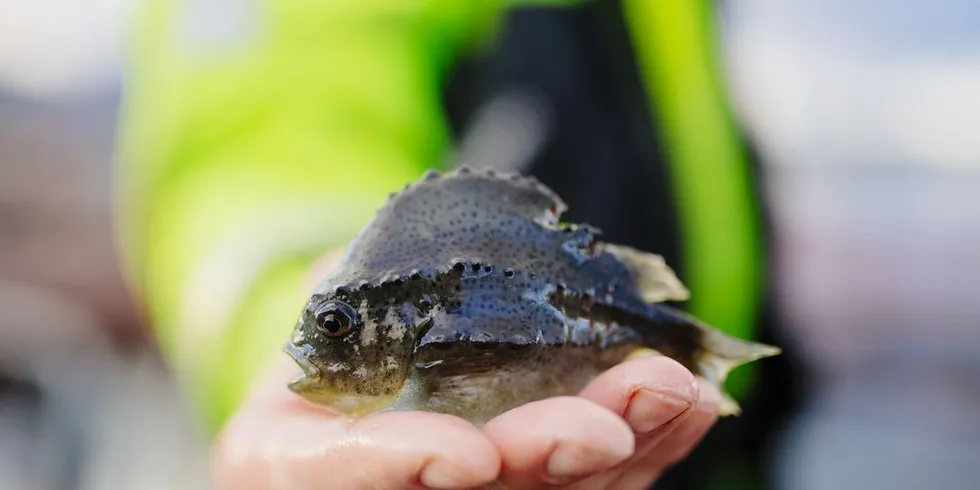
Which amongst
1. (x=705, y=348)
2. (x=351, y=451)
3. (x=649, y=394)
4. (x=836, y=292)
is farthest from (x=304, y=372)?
(x=836, y=292)

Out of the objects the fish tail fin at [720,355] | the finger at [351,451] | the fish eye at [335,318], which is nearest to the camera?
the finger at [351,451]

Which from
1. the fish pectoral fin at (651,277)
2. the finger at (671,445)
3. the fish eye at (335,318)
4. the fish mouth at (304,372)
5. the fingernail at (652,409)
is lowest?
the finger at (671,445)

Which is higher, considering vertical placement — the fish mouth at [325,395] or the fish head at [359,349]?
the fish head at [359,349]

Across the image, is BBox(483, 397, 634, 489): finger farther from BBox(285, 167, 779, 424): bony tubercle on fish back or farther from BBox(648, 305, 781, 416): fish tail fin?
BBox(648, 305, 781, 416): fish tail fin

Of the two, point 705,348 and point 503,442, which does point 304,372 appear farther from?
point 705,348

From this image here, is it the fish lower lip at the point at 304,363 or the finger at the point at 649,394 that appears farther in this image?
the fish lower lip at the point at 304,363

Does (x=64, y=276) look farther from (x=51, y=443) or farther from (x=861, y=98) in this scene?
(x=861, y=98)

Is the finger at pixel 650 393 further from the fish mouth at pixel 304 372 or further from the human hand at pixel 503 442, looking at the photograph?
the fish mouth at pixel 304 372

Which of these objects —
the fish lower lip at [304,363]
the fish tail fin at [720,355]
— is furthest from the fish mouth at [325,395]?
the fish tail fin at [720,355]

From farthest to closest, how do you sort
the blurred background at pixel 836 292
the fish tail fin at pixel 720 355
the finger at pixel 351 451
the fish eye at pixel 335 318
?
the blurred background at pixel 836 292 → the fish tail fin at pixel 720 355 → the fish eye at pixel 335 318 → the finger at pixel 351 451
